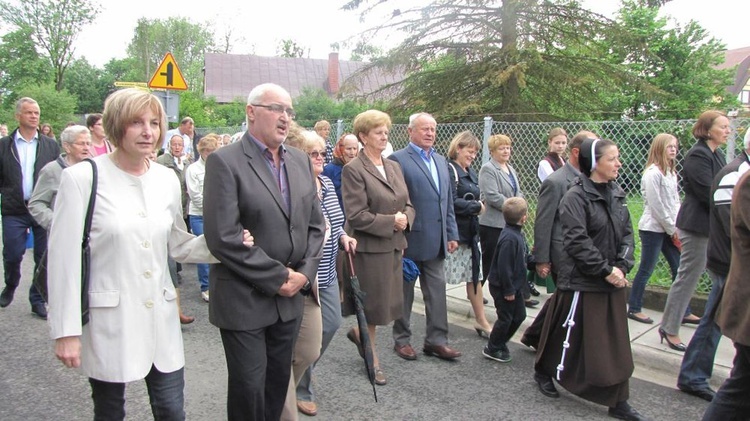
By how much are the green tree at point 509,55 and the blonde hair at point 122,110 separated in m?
11.2

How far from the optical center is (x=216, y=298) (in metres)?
2.78

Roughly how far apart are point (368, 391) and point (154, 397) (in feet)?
6.47

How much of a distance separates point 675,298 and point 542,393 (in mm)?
1528

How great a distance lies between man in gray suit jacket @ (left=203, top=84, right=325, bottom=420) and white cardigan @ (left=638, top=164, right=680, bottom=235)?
396 cm

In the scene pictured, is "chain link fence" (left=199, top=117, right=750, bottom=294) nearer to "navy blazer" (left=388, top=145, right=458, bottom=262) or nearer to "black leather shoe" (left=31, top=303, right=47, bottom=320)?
"navy blazer" (left=388, top=145, right=458, bottom=262)

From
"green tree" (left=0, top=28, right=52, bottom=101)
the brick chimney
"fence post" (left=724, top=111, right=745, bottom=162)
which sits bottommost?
"fence post" (left=724, top=111, right=745, bottom=162)

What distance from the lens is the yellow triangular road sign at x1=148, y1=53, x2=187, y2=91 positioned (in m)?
10.8

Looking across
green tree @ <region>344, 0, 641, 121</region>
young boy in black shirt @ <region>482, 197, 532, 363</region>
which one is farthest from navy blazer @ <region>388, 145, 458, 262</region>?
green tree @ <region>344, 0, 641, 121</region>

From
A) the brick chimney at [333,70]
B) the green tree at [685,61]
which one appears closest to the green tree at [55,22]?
the brick chimney at [333,70]

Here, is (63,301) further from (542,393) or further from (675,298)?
(675,298)

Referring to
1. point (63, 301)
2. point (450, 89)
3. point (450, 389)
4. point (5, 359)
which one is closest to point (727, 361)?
point (450, 389)

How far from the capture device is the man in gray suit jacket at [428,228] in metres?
4.81

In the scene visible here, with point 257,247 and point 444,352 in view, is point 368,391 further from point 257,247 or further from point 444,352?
point 257,247

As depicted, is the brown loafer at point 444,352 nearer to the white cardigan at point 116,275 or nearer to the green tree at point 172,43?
the white cardigan at point 116,275
